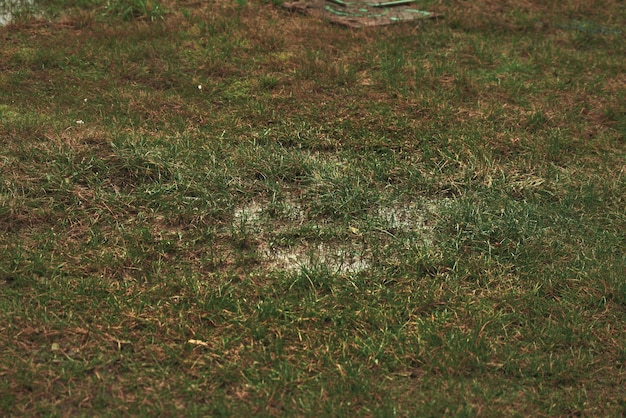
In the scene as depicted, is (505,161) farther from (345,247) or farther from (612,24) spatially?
(612,24)

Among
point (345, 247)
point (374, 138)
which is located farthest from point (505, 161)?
point (345, 247)

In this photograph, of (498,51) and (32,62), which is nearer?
(32,62)

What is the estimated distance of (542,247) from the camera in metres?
3.96

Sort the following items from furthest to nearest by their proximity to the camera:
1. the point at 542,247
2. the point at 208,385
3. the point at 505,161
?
the point at 505,161
the point at 542,247
the point at 208,385

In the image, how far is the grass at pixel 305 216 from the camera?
127 inches

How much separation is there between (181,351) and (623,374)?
69.9 inches

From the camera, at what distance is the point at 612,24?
6.64 meters

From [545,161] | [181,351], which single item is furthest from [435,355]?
[545,161]

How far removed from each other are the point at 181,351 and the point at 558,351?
1.55 metres

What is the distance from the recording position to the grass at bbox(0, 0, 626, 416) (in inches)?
127

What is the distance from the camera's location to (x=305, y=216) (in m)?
4.22

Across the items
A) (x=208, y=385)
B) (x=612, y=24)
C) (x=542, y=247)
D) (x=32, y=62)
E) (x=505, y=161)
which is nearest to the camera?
(x=208, y=385)

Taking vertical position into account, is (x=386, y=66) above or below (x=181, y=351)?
above

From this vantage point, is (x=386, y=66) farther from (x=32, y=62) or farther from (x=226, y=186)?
(x=32, y=62)
